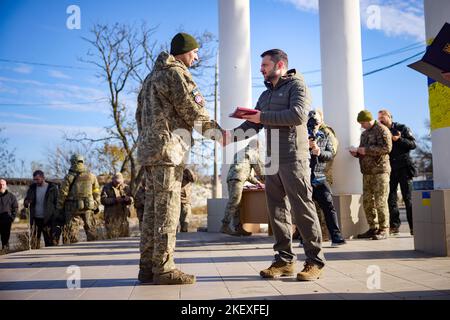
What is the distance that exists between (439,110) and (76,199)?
687 cm

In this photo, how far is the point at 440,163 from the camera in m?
5.61

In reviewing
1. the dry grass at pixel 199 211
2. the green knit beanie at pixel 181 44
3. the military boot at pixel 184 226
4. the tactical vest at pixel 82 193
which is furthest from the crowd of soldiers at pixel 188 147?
the dry grass at pixel 199 211

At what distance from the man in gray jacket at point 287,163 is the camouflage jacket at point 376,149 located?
11.6 feet

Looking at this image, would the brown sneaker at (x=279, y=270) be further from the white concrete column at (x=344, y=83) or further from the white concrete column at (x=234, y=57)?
the white concrete column at (x=234, y=57)

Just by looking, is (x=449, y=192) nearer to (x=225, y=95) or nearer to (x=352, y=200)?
(x=352, y=200)

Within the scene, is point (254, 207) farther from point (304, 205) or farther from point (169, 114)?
point (169, 114)

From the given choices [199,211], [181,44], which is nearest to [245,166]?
[181,44]

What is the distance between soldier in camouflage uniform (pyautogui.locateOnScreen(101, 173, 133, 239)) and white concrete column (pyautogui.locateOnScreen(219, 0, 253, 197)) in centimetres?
244

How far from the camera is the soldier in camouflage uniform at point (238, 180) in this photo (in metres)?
8.61

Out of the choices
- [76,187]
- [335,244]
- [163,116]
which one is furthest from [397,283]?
[76,187]

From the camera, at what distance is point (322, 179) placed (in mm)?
6742

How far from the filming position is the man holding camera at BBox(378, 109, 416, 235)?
835cm

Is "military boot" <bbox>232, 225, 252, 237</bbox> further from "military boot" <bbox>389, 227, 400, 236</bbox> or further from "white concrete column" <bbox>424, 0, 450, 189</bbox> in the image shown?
"white concrete column" <bbox>424, 0, 450, 189</bbox>
